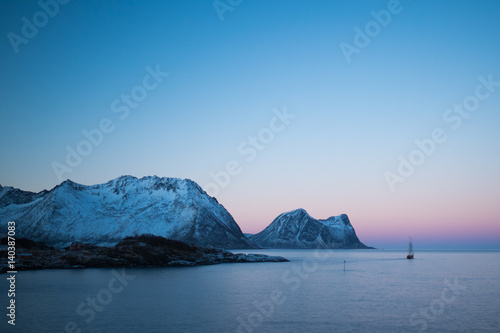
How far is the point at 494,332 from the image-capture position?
30641 millimetres

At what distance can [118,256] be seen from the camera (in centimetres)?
9762

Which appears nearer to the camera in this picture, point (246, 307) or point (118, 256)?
point (246, 307)

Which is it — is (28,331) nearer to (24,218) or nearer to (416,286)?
(416,286)

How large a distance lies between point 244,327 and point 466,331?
18488 mm

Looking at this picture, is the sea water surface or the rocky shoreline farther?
the rocky shoreline

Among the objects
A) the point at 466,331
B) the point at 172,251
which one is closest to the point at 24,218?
the point at 172,251

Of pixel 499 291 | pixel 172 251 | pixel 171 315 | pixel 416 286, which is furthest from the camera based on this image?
pixel 172 251

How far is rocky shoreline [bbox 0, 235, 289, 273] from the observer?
294ft

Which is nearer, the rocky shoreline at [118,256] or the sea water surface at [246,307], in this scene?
the sea water surface at [246,307]

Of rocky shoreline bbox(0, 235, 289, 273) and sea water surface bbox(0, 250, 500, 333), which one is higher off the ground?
sea water surface bbox(0, 250, 500, 333)

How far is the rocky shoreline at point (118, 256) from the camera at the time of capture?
89.6 meters

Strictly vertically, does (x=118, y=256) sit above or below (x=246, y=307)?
below

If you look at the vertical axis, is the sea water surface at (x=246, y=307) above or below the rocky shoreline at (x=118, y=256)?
above

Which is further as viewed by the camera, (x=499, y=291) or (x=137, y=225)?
(x=137, y=225)
